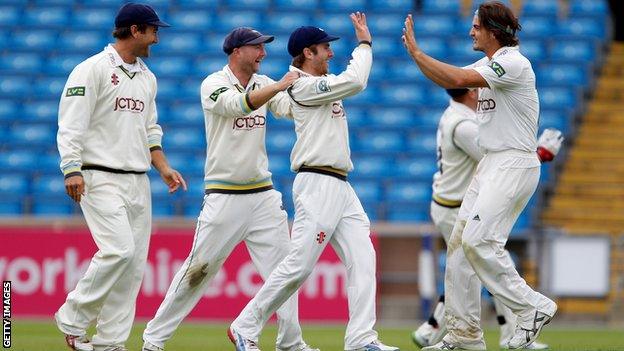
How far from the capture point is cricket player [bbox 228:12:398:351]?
29.2 feet

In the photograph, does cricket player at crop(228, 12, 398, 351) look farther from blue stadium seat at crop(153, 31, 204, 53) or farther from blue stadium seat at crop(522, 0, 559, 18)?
blue stadium seat at crop(522, 0, 559, 18)

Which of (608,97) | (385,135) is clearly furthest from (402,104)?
(608,97)

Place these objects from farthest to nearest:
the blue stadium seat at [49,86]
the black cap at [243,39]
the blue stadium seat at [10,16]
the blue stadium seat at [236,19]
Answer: the blue stadium seat at [10,16], the blue stadium seat at [236,19], the blue stadium seat at [49,86], the black cap at [243,39]

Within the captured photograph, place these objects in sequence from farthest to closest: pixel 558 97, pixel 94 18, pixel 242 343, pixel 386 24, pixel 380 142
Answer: pixel 94 18
pixel 386 24
pixel 558 97
pixel 380 142
pixel 242 343

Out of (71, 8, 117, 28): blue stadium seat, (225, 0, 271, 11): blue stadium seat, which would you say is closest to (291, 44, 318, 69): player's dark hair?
(225, 0, 271, 11): blue stadium seat

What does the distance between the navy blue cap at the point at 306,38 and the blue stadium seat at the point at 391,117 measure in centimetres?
937

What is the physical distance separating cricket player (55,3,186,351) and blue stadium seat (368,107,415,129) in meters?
9.53

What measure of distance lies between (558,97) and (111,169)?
11340mm

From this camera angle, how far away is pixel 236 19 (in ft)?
69.5

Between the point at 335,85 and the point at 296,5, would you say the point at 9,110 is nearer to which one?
the point at 296,5

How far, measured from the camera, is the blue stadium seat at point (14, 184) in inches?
692

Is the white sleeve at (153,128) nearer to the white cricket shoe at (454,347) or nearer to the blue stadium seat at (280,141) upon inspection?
the white cricket shoe at (454,347)

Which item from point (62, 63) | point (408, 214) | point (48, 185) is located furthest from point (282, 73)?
point (48, 185)

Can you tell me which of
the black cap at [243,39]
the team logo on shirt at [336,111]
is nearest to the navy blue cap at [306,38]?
the black cap at [243,39]
